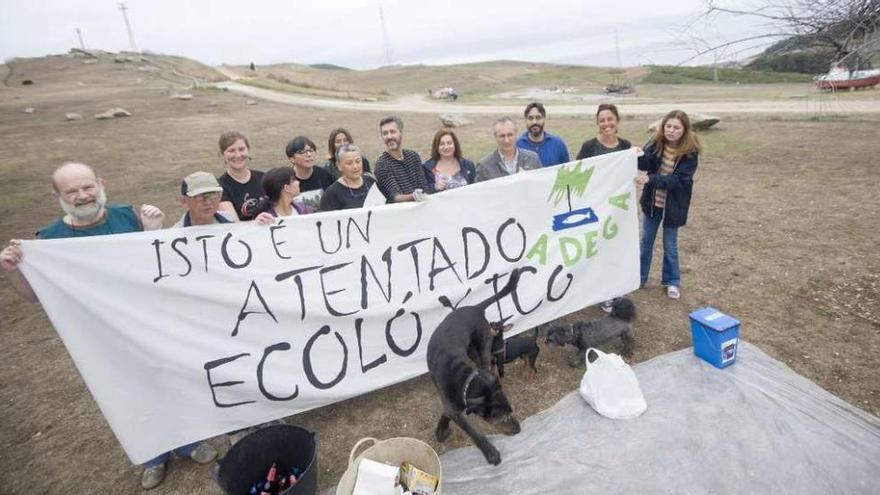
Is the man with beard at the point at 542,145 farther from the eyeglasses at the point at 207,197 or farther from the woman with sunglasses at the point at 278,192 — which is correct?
the eyeglasses at the point at 207,197

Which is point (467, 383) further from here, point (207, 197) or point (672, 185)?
point (672, 185)

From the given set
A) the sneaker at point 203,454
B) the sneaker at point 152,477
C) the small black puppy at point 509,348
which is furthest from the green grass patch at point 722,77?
the sneaker at point 152,477

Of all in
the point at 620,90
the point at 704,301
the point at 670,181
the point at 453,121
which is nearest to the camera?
the point at 670,181

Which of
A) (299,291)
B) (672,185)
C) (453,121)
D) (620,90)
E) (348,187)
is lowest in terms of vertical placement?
(299,291)

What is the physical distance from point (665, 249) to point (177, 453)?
5088mm

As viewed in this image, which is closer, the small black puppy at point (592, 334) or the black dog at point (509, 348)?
the black dog at point (509, 348)

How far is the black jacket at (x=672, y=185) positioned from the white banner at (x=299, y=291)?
0.27 metres

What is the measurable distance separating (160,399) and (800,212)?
28.4 ft

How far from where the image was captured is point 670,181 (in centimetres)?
425

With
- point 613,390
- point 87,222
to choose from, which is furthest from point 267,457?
point 613,390

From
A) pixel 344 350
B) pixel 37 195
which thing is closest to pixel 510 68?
pixel 37 195

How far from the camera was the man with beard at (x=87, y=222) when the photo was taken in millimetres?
2707

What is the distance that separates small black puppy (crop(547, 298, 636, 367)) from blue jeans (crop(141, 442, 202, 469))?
312cm

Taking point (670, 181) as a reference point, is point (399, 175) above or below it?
above
